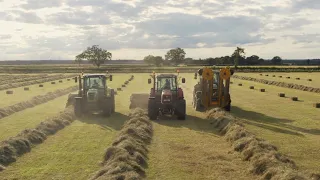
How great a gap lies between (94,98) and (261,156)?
1161 cm

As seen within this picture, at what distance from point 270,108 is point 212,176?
15.9 m

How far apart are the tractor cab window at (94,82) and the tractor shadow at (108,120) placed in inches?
65.2

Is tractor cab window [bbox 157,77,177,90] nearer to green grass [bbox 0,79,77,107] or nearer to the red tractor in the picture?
the red tractor

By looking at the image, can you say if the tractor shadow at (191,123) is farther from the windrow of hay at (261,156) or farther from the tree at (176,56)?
the tree at (176,56)

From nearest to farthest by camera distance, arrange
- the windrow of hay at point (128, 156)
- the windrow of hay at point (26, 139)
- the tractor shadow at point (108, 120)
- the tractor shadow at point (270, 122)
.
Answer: the windrow of hay at point (128, 156)
the windrow of hay at point (26, 139)
the tractor shadow at point (270, 122)
the tractor shadow at point (108, 120)

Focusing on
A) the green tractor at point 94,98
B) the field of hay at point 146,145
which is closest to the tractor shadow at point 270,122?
the field of hay at point 146,145

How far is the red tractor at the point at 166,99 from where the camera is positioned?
20.4 metres

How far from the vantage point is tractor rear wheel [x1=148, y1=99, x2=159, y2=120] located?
808 inches

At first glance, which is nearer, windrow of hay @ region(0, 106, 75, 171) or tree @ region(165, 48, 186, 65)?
windrow of hay @ region(0, 106, 75, 171)

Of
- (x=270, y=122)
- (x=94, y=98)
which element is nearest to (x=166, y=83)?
(x=94, y=98)

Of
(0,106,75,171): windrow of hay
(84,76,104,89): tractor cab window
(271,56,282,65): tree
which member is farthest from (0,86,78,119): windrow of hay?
(271,56,282,65): tree

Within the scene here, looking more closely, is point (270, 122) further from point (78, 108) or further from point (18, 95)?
point (18, 95)

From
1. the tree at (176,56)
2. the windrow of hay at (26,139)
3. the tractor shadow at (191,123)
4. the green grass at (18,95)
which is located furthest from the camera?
the tree at (176,56)

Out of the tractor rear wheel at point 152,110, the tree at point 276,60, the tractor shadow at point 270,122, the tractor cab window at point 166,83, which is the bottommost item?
the tractor shadow at point 270,122
